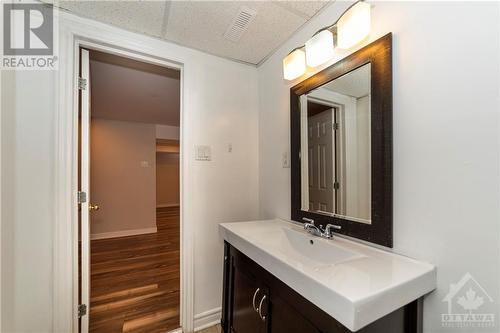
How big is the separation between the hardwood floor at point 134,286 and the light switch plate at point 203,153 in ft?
4.49

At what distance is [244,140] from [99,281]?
225cm

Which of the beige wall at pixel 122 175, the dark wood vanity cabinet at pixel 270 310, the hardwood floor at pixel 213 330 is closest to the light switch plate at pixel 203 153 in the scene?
the dark wood vanity cabinet at pixel 270 310

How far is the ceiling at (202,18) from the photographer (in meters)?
1.26

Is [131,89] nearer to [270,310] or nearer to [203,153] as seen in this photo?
[203,153]

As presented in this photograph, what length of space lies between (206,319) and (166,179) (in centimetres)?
694

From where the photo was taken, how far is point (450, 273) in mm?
778

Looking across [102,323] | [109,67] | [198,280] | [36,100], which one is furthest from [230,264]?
[109,67]

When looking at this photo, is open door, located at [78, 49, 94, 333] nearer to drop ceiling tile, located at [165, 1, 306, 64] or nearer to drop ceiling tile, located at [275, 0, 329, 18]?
drop ceiling tile, located at [165, 1, 306, 64]

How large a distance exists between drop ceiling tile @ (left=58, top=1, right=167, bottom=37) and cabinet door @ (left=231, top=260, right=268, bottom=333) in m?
1.65

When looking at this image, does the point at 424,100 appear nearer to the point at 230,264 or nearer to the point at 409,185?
the point at 409,185

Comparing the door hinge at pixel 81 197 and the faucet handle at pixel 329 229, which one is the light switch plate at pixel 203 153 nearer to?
the door hinge at pixel 81 197

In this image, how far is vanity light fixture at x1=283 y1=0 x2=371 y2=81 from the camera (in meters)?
1.00

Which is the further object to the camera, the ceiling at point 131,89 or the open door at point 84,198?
the ceiling at point 131,89

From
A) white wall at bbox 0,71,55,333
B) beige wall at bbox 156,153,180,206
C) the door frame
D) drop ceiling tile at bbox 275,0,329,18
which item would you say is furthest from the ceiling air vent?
beige wall at bbox 156,153,180,206
